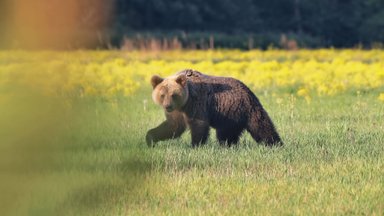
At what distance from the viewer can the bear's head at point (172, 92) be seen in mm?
7848

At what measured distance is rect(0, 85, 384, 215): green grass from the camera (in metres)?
2.77

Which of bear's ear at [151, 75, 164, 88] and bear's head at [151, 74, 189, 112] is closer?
bear's head at [151, 74, 189, 112]

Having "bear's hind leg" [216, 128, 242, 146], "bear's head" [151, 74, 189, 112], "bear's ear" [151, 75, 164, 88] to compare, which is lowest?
"bear's hind leg" [216, 128, 242, 146]

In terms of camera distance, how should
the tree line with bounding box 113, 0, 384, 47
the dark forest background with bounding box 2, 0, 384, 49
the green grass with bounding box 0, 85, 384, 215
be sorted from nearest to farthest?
the green grass with bounding box 0, 85, 384, 215 < the dark forest background with bounding box 2, 0, 384, 49 < the tree line with bounding box 113, 0, 384, 47

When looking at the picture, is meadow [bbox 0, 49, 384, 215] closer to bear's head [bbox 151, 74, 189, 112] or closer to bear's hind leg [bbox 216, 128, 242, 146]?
bear's hind leg [bbox 216, 128, 242, 146]

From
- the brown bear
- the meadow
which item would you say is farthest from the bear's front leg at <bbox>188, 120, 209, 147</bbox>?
the meadow

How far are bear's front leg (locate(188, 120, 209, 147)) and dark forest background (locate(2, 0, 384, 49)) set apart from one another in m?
36.2

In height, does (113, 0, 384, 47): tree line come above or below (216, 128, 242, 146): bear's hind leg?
above

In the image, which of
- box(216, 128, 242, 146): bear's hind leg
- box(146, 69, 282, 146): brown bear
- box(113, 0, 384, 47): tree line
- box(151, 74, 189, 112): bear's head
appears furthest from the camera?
box(113, 0, 384, 47): tree line

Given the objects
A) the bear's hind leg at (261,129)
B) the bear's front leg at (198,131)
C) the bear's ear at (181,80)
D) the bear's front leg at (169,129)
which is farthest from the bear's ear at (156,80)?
the bear's hind leg at (261,129)

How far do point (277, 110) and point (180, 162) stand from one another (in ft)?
16.9

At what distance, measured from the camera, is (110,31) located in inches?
1724

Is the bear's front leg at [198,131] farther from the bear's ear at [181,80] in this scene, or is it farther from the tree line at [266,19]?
the tree line at [266,19]

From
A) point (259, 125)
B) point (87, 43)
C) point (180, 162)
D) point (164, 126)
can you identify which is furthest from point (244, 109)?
point (87, 43)
